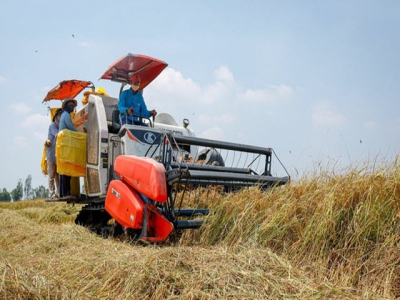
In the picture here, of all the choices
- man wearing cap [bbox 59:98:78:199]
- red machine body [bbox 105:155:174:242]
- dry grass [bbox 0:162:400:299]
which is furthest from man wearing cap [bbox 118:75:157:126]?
dry grass [bbox 0:162:400:299]

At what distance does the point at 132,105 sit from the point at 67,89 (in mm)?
2344

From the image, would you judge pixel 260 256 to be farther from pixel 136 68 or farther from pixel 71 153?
pixel 136 68

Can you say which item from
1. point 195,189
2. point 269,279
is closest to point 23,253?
point 195,189

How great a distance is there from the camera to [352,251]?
336cm

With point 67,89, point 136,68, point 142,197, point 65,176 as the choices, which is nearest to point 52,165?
point 65,176

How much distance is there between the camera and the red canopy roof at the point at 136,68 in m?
6.55

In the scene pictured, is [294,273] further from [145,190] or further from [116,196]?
[116,196]

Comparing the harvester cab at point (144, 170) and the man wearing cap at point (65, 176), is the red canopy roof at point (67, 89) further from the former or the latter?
the man wearing cap at point (65, 176)

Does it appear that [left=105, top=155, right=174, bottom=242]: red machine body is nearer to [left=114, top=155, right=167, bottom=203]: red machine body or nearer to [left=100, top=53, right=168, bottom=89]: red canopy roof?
[left=114, top=155, right=167, bottom=203]: red machine body

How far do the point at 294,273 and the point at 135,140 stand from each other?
10.5 feet

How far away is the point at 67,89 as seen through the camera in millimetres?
8008

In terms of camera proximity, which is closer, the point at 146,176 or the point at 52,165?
the point at 146,176

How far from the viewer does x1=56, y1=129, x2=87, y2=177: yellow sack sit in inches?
233

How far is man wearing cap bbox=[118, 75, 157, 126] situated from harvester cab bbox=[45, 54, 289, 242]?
168 mm
